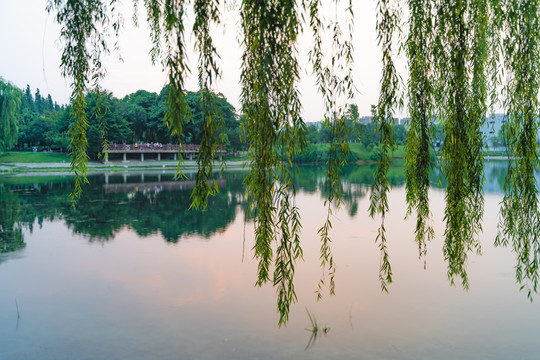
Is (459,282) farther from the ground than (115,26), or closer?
closer

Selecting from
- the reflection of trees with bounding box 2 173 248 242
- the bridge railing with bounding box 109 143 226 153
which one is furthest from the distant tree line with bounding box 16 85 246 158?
the reflection of trees with bounding box 2 173 248 242

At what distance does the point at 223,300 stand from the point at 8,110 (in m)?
31.3

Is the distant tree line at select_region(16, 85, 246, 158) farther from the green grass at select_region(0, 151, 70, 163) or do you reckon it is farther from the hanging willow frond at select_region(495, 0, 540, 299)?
the hanging willow frond at select_region(495, 0, 540, 299)

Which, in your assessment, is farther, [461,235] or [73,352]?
[73,352]

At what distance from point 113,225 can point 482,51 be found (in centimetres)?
1682

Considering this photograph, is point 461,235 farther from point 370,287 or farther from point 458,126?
point 370,287

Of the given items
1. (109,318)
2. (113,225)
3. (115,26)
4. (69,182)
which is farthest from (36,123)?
(115,26)

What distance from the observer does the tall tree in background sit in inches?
1318

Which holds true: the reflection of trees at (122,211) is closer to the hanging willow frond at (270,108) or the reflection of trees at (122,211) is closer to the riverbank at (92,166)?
the riverbank at (92,166)

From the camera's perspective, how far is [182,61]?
219cm

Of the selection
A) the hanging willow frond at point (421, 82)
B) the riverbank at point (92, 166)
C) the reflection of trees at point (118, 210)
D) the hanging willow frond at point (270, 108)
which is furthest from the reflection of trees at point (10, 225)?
the riverbank at point (92, 166)

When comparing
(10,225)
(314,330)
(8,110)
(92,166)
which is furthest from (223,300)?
(92,166)

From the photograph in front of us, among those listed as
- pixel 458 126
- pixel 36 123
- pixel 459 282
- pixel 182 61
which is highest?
pixel 36 123

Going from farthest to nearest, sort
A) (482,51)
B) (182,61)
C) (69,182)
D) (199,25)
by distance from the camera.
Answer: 1. (69,182)
2. (482,51)
3. (199,25)
4. (182,61)
